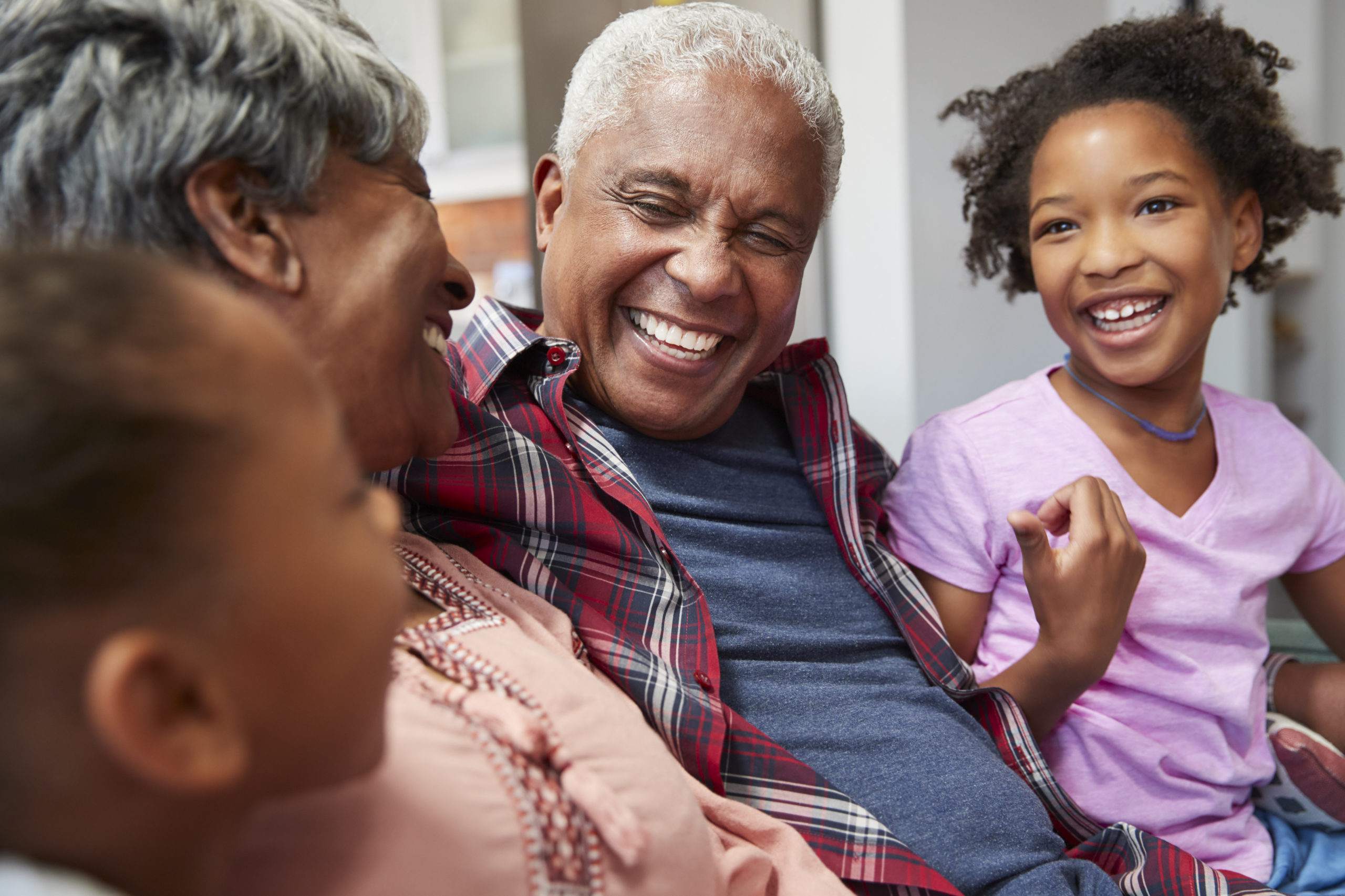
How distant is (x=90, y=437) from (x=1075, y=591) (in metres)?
1.12

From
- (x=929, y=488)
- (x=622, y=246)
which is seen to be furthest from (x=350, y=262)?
(x=929, y=488)

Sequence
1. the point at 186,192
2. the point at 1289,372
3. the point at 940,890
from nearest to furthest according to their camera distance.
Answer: the point at 186,192
the point at 940,890
the point at 1289,372

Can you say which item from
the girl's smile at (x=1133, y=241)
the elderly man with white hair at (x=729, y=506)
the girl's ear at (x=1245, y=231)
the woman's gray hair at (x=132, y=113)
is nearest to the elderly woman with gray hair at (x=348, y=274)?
the woman's gray hair at (x=132, y=113)

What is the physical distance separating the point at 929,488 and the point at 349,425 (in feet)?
3.06

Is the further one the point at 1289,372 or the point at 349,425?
the point at 1289,372

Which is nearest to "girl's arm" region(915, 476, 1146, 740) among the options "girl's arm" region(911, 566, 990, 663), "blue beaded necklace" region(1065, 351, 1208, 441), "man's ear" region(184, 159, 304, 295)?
"girl's arm" region(911, 566, 990, 663)

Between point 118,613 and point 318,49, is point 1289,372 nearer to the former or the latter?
point 318,49

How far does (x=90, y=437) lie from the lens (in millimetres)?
395

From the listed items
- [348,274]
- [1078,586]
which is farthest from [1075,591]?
[348,274]

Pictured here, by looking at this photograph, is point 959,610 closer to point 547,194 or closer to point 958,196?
point 547,194

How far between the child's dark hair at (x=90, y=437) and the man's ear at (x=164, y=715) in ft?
0.10

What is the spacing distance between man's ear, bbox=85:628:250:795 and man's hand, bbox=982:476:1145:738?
962 millimetres

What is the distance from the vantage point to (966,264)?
5.86ft

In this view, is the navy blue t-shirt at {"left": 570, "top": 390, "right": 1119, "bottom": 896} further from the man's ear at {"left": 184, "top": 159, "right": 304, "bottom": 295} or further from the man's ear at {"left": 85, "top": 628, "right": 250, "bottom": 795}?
the man's ear at {"left": 85, "top": 628, "right": 250, "bottom": 795}
